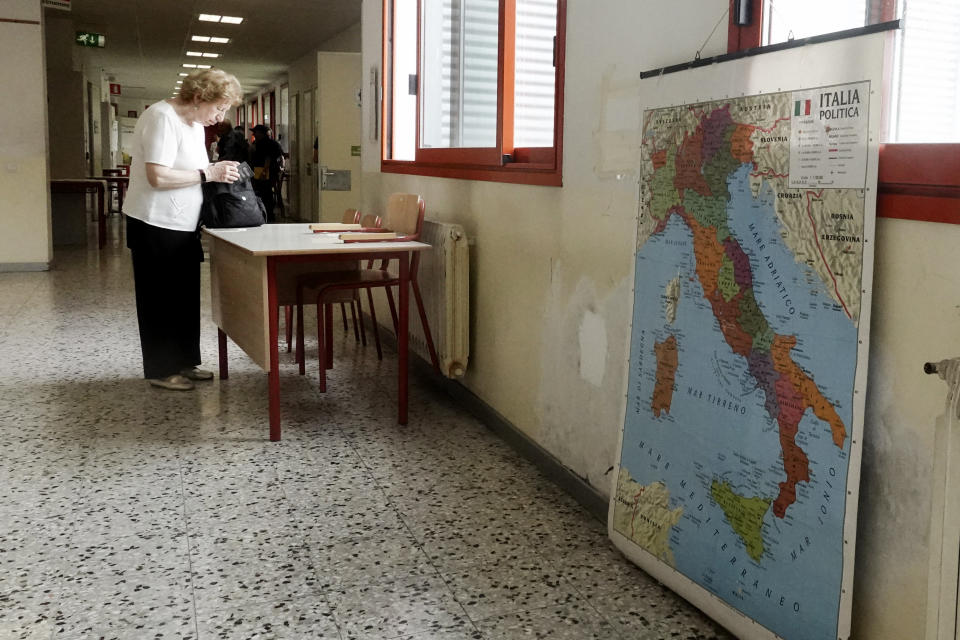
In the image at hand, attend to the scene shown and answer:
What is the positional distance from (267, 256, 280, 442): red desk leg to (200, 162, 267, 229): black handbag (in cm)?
85

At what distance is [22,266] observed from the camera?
820cm

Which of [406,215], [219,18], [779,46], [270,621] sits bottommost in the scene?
[270,621]

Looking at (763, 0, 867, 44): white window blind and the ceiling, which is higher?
the ceiling

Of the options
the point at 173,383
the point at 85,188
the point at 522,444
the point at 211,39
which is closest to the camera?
the point at 522,444

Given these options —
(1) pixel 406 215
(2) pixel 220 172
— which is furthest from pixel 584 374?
(2) pixel 220 172

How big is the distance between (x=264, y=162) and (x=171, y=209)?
891cm

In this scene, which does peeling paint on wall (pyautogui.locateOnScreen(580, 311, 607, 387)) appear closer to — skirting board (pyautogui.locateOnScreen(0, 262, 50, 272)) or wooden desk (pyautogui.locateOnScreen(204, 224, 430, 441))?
wooden desk (pyautogui.locateOnScreen(204, 224, 430, 441))

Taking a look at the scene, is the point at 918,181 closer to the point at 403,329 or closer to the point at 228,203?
the point at 403,329

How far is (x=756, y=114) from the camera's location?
1.92 meters

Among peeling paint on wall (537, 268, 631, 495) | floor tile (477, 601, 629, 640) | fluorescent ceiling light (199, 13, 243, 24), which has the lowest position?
floor tile (477, 601, 629, 640)

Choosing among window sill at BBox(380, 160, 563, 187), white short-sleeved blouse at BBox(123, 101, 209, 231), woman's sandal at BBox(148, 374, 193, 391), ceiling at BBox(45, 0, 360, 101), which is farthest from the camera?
ceiling at BBox(45, 0, 360, 101)

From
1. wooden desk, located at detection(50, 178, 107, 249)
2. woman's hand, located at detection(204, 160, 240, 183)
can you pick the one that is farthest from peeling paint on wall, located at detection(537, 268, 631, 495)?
wooden desk, located at detection(50, 178, 107, 249)

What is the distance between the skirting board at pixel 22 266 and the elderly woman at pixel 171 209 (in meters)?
4.83

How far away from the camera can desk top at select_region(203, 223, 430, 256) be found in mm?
3350
